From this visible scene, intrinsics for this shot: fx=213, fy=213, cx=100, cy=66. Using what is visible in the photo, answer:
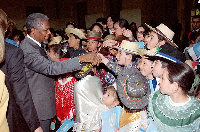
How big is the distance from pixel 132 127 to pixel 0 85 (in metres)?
1.35

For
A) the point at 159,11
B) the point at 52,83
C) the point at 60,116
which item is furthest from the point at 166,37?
the point at 159,11

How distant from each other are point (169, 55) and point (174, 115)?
895mm

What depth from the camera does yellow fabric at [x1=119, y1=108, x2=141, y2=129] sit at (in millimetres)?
2229

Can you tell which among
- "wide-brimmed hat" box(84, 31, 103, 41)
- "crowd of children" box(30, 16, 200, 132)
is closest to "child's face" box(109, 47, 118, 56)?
"crowd of children" box(30, 16, 200, 132)

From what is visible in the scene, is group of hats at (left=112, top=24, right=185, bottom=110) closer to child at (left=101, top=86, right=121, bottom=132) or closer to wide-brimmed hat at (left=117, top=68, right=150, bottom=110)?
wide-brimmed hat at (left=117, top=68, right=150, bottom=110)

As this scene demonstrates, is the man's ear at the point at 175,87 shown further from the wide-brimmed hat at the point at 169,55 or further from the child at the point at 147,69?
the child at the point at 147,69

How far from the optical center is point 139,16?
13.0 metres

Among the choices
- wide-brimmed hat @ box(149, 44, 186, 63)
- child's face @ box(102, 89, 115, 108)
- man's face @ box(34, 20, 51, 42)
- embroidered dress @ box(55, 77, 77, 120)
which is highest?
man's face @ box(34, 20, 51, 42)

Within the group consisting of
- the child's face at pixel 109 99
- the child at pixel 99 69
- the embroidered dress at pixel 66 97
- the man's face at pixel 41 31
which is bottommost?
the embroidered dress at pixel 66 97

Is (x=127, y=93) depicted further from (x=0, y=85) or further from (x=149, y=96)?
(x=0, y=85)

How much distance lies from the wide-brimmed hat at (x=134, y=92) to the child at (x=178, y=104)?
→ 0.26 metres

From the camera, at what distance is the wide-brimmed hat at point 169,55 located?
2389 mm

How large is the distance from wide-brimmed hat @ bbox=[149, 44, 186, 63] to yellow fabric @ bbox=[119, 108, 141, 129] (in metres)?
0.66

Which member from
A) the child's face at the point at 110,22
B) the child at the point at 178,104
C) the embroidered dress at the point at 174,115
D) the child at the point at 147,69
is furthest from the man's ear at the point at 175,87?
the child's face at the point at 110,22
